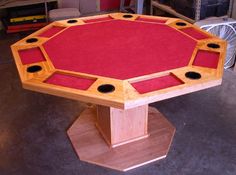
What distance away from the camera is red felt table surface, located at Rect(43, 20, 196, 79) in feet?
5.41

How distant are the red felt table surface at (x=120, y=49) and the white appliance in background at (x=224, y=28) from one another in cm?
83

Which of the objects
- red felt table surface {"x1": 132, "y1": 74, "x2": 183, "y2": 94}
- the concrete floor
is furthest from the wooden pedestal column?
red felt table surface {"x1": 132, "y1": 74, "x2": 183, "y2": 94}

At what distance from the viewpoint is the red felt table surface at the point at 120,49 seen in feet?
5.41

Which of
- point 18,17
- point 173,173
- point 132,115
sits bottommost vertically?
point 173,173

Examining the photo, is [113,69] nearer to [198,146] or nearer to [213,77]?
[213,77]

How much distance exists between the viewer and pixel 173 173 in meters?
1.92

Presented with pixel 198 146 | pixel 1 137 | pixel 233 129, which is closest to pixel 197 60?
pixel 198 146

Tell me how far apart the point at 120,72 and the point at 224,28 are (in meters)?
1.72

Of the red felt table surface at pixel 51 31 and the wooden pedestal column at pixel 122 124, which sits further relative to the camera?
the red felt table surface at pixel 51 31

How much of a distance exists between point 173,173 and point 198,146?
1.10 feet

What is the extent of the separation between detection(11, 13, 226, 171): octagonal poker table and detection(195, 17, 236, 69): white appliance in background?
2.33ft

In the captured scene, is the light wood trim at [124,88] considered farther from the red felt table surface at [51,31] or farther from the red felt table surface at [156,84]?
the red felt table surface at [51,31]

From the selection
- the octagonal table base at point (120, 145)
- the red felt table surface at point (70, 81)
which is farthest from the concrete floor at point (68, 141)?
the red felt table surface at point (70, 81)

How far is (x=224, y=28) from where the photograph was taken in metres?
2.89
